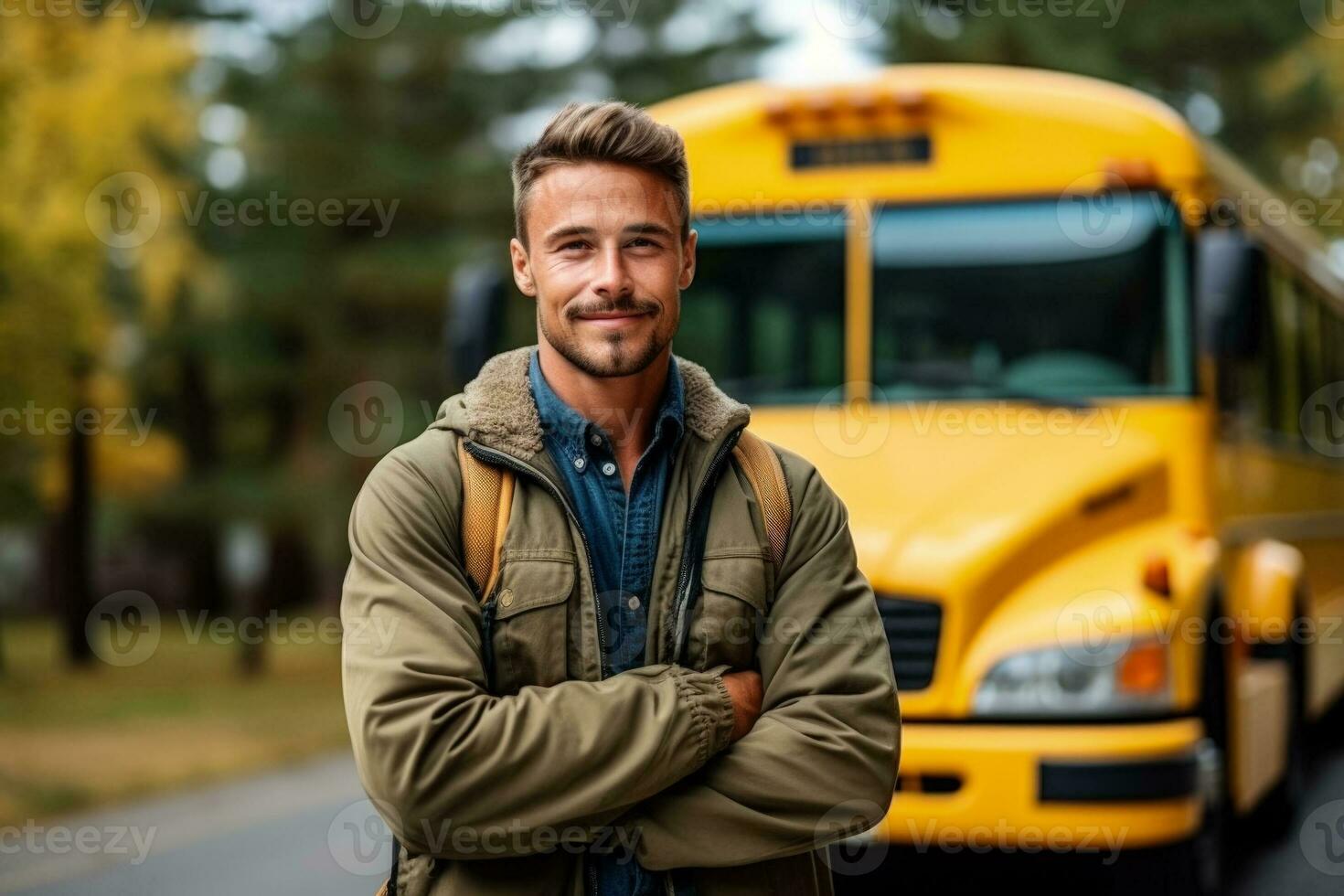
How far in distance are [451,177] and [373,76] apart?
179 cm

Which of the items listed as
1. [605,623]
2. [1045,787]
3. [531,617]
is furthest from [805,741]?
[1045,787]

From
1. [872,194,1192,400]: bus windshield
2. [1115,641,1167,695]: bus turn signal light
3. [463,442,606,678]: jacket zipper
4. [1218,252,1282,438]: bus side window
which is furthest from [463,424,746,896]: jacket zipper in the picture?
[1218,252,1282,438]: bus side window

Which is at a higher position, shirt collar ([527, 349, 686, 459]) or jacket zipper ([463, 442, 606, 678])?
shirt collar ([527, 349, 686, 459])

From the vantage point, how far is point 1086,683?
5.71 m

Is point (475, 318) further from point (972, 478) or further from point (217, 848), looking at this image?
point (217, 848)

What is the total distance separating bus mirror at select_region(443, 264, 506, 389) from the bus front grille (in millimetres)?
2122

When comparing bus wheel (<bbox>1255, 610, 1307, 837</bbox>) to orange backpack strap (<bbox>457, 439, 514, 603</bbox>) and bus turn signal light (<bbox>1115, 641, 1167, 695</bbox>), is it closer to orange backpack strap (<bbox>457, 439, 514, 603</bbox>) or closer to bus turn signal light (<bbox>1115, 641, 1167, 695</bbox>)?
bus turn signal light (<bbox>1115, 641, 1167, 695</bbox>)

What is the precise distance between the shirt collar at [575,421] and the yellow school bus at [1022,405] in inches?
128

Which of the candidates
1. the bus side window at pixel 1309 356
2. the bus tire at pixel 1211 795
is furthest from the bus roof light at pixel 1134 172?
the bus side window at pixel 1309 356

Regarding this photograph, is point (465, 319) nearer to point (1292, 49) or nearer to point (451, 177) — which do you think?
point (451, 177)

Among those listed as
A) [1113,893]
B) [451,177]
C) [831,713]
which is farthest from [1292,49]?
[831,713]

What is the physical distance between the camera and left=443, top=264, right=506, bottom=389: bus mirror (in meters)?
7.20

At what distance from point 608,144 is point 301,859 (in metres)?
6.48

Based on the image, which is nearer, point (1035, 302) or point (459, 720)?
point (459, 720)
